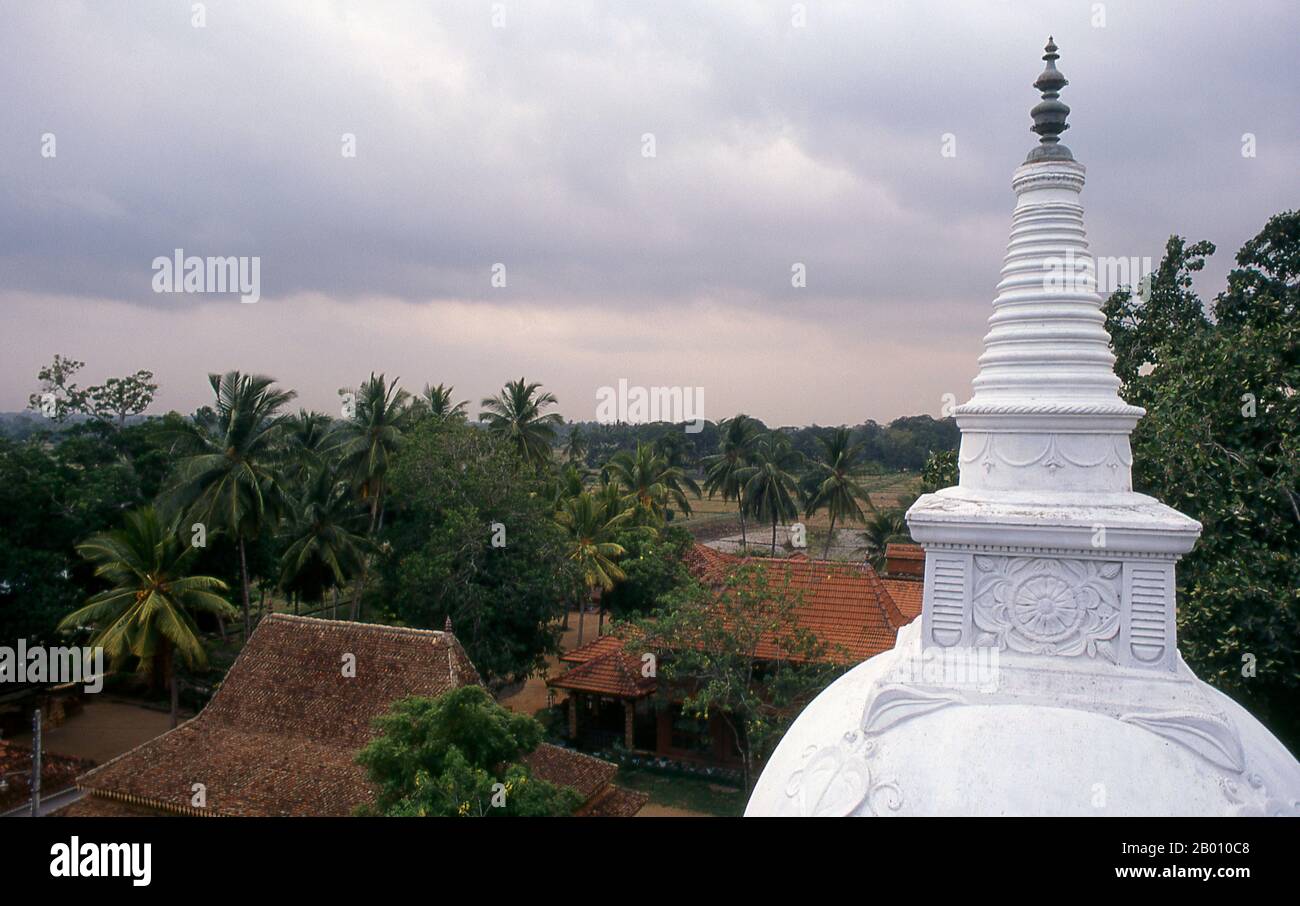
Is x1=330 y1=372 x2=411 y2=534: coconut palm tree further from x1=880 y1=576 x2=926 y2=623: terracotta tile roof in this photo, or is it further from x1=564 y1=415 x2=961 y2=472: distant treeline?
x1=564 y1=415 x2=961 y2=472: distant treeline

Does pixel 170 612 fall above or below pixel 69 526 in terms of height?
below

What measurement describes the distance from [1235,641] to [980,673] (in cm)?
769

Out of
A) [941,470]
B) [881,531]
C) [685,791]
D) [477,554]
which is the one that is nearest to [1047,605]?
[941,470]

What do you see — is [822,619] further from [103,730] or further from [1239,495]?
[103,730]

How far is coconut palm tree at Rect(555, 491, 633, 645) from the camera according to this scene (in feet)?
90.6

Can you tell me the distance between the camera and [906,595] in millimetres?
24453

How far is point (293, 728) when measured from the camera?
1612 cm

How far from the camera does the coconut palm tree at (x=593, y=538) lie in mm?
27609

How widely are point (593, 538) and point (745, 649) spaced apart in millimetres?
12004

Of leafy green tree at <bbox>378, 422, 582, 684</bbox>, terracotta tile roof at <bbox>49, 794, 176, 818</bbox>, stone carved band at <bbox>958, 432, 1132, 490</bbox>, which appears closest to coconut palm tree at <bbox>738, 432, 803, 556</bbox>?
leafy green tree at <bbox>378, 422, 582, 684</bbox>

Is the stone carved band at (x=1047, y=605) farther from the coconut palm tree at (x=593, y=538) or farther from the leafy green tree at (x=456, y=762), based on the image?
the coconut palm tree at (x=593, y=538)

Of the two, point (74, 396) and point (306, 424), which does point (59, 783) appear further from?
point (74, 396)

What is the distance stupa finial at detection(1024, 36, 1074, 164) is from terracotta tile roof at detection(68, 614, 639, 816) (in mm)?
12974
